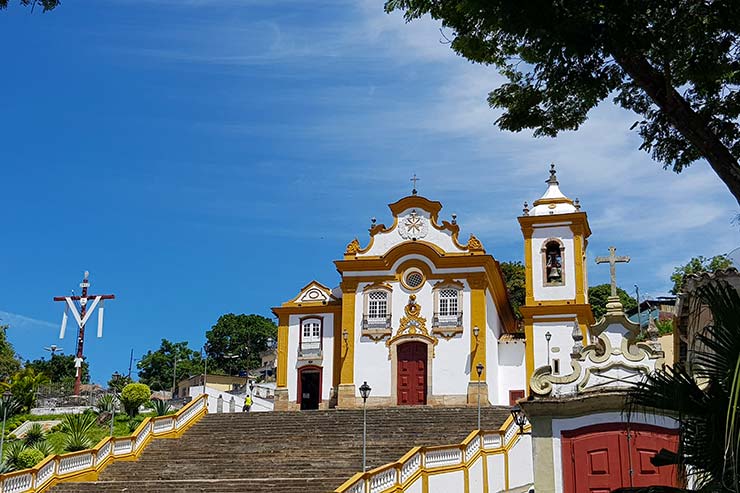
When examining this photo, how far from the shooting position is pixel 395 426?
84.7ft

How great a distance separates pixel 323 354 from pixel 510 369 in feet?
22.3

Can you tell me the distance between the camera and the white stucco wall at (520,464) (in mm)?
20266

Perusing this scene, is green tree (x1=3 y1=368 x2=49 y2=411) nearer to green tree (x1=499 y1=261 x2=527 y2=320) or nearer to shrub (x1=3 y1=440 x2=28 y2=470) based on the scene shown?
shrub (x1=3 y1=440 x2=28 y2=470)

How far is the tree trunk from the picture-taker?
8086 mm

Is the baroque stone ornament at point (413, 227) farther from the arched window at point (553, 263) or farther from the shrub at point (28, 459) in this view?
the shrub at point (28, 459)

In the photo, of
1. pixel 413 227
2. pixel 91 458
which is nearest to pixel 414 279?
pixel 413 227

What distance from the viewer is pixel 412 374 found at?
31.8 m

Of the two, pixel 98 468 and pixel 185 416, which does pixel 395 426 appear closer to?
pixel 185 416

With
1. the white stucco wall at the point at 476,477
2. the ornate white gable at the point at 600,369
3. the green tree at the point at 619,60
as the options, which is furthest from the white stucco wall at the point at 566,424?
the white stucco wall at the point at 476,477

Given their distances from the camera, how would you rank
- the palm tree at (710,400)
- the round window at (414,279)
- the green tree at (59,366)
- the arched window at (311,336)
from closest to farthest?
1. the palm tree at (710,400)
2. the round window at (414,279)
3. the arched window at (311,336)
4. the green tree at (59,366)

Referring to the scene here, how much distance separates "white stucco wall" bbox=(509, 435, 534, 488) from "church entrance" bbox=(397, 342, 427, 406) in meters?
10.6

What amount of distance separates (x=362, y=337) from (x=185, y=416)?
25.8 ft

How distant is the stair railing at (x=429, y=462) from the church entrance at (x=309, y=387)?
13233 millimetres

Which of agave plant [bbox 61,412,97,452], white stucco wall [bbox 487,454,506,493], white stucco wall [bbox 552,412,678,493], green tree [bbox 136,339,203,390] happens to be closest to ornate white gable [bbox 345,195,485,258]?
agave plant [bbox 61,412,97,452]
